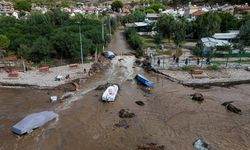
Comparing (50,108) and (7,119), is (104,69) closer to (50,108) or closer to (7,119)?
(50,108)

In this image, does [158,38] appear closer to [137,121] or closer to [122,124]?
[137,121]

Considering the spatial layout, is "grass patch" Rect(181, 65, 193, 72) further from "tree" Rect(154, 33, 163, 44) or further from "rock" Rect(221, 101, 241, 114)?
"tree" Rect(154, 33, 163, 44)

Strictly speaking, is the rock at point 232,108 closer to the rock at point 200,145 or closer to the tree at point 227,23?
the rock at point 200,145

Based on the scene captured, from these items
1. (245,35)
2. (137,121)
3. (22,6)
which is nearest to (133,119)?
(137,121)

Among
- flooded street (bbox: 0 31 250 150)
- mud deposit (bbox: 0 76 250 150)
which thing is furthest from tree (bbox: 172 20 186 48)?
mud deposit (bbox: 0 76 250 150)

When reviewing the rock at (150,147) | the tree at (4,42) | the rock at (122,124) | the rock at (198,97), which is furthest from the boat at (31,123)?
the tree at (4,42)

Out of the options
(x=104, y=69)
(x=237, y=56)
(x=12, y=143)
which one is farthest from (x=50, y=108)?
(x=237, y=56)
